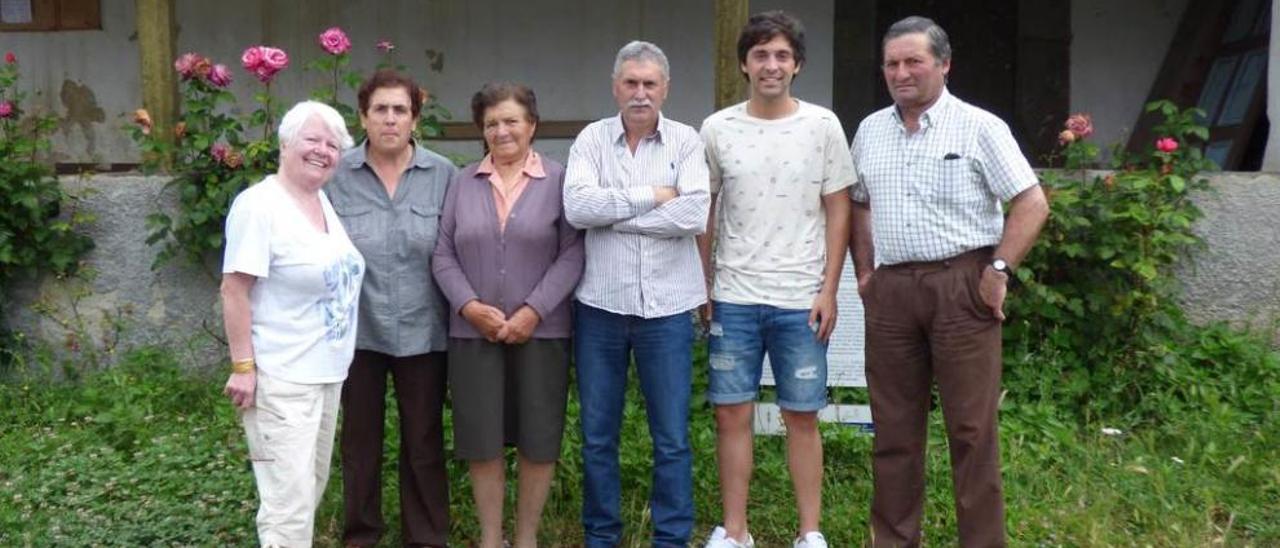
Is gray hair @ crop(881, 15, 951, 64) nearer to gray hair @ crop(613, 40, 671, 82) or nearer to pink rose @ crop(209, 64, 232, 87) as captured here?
gray hair @ crop(613, 40, 671, 82)

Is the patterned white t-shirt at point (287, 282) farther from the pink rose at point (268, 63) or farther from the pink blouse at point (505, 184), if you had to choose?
the pink rose at point (268, 63)

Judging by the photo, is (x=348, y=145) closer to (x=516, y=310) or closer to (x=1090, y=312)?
(x=516, y=310)

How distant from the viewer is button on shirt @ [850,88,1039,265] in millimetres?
3859

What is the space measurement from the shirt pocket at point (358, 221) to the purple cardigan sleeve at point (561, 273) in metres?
0.53

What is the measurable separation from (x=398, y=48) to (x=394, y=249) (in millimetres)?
4347

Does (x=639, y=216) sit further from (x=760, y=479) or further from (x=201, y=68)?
(x=201, y=68)

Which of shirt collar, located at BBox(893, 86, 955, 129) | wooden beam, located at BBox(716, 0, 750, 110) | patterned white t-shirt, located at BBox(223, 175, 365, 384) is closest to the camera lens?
patterned white t-shirt, located at BBox(223, 175, 365, 384)

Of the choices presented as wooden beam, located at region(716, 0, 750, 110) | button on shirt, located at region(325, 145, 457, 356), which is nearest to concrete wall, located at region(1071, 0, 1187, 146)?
wooden beam, located at region(716, 0, 750, 110)

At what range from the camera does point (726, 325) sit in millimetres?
4168

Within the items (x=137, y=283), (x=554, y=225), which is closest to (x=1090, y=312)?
(x=554, y=225)

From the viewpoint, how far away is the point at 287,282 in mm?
3758

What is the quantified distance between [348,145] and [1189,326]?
3.97 metres

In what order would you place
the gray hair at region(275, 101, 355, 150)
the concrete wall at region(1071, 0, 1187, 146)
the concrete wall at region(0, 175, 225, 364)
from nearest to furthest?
the gray hair at region(275, 101, 355, 150) → the concrete wall at region(0, 175, 225, 364) → the concrete wall at region(1071, 0, 1187, 146)

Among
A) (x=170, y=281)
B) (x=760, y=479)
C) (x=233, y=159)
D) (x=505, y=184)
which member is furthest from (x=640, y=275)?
(x=170, y=281)
